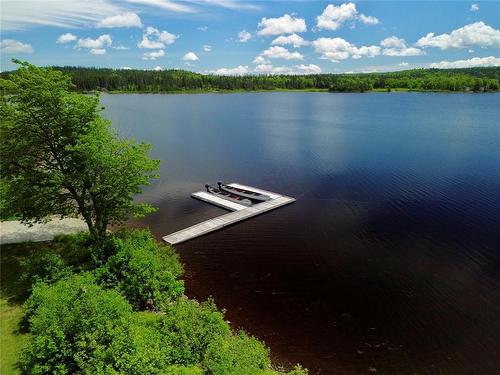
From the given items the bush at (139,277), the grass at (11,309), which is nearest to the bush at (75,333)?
the grass at (11,309)

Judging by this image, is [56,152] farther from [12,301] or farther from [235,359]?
[235,359]

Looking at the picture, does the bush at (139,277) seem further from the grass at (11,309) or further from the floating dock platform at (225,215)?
the floating dock platform at (225,215)

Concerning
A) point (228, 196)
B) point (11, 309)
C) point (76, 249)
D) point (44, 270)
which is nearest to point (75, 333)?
point (11, 309)

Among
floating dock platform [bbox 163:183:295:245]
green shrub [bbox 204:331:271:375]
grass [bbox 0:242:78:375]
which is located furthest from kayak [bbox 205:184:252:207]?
Result: green shrub [bbox 204:331:271:375]

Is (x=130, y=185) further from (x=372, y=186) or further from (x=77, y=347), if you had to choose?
(x=372, y=186)

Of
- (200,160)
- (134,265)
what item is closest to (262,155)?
(200,160)
